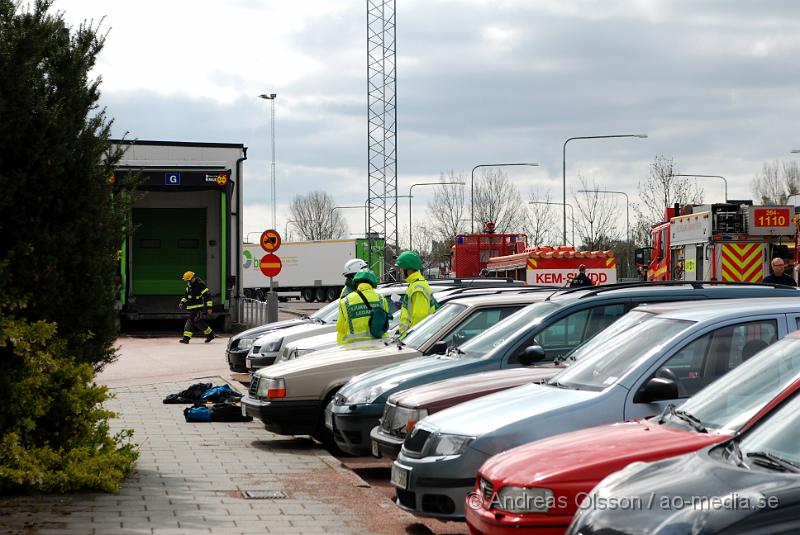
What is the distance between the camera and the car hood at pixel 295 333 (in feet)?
53.5

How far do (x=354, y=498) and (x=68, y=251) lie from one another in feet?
9.11

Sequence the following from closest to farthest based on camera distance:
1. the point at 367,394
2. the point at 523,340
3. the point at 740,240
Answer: the point at 523,340
the point at 367,394
the point at 740,240

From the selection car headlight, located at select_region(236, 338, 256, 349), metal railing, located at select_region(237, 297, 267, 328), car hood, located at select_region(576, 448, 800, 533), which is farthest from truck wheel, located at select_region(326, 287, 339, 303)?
car hood, located at select_region(576, 448, 800, 533)

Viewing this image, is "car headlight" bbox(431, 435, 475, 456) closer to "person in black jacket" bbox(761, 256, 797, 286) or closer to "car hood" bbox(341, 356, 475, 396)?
"car hood" bbox(341, 356, 475, 396)

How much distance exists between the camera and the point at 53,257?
8281 mm

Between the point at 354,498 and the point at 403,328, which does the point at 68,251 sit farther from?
the point at 403,328

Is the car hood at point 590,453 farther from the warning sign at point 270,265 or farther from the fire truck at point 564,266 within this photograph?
the fire truck at point 564,266

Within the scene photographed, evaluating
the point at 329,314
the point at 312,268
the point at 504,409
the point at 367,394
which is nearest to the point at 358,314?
the point at 367,394

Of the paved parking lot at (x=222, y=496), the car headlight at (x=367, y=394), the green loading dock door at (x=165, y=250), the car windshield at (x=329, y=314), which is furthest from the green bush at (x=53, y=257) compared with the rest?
the green loading dock door at (x=165, y=250)

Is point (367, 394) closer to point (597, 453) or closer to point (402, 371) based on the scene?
point (402, 371)

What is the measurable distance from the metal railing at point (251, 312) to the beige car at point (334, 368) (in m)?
17.7

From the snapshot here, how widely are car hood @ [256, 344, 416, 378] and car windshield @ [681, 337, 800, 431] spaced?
5344mm

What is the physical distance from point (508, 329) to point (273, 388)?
110 inches

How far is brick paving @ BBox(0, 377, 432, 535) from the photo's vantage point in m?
7.42
